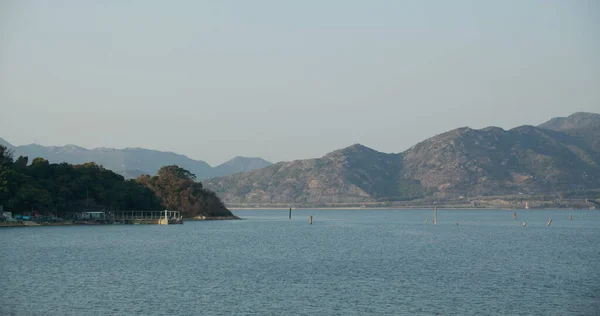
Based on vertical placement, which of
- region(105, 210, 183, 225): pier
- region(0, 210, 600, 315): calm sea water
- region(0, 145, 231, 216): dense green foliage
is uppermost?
region(0, 145, 231, 216): dense green foliage

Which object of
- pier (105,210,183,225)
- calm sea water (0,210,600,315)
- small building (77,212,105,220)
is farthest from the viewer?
pier (105,210,183,225)

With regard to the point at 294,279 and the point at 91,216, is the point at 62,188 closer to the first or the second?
the point at 91,216

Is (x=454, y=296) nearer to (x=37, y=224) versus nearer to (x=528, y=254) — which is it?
(x=528, y=254)

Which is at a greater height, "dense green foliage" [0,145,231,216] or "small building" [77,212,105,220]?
"dense green foliage" [0,145,231,216]

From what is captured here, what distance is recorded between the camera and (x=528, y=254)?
9494cm

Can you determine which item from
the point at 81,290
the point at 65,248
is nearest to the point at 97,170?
the point at 65,248

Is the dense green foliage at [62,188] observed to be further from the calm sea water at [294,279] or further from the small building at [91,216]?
the calm sea water at [294,279]

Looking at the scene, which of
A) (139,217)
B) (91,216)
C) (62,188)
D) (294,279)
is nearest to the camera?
(294,279)

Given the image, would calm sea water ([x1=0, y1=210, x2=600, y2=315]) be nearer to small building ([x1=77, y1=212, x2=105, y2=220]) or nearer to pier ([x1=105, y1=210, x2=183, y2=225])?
small building ([x1=77, y1=212, x2=105, y2=220])

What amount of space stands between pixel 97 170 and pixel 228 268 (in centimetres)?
12182

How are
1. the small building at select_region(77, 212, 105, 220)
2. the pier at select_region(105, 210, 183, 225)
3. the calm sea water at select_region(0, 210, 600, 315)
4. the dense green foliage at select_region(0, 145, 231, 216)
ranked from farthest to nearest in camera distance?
the pier at select_region(105, 210, 183, 225) → the small building at select_region(77, 212, 105, 220) → the dense green foliage at select_region(0, 145, 231, 216) → the calm sea water at select_region(0, 210, 600, 315)

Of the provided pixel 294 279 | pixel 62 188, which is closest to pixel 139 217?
pixel 62 188

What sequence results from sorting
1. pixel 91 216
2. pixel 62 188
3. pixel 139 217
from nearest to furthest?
pixel 62 188
pixel 91 216
pixel 139 217

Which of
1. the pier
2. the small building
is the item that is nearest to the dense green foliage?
the pier
